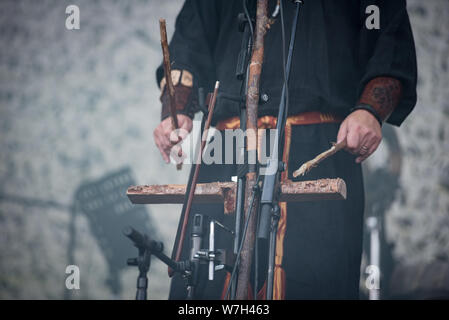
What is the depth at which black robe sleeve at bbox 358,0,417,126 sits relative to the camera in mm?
1590

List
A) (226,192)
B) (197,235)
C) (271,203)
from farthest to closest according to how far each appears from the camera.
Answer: (226,192) → (197,235) → (271,203)

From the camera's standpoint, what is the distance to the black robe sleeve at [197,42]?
6.04ft

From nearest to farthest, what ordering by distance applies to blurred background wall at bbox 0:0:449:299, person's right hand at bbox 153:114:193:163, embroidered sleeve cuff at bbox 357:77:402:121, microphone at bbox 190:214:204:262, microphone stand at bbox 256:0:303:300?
microphone stand at bbox 256:0:303:300 < microphone at bbox 190:214:204:262 < embroidered sleeve cuff at bbox 357:77:402:121 < person's right hand at bbox 153:114:193:163 < blurred background wall at bbox 0:0:449:299

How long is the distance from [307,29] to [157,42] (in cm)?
290

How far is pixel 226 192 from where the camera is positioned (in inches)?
54.9

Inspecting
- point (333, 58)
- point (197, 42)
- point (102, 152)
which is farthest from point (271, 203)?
point (102, 152)

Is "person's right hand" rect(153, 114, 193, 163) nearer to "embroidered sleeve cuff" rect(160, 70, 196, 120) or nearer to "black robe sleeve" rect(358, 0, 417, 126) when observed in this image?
"embroidered sleeve cuff" rect(160, 70, 196, 120)

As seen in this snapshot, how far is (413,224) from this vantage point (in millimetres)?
3887

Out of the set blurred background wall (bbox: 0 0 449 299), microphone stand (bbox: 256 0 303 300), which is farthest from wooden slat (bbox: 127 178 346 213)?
blurred background wall (bbox: 0 0 449 299)

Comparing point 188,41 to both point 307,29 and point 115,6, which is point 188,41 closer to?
point 307,29

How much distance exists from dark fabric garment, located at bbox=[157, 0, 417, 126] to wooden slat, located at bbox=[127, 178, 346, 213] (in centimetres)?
31

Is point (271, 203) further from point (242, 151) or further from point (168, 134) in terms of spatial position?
point (168, 134)

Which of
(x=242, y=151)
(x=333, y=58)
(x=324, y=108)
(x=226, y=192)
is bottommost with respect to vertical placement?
(x=226, y=192)

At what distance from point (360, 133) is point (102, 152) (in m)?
3.09
